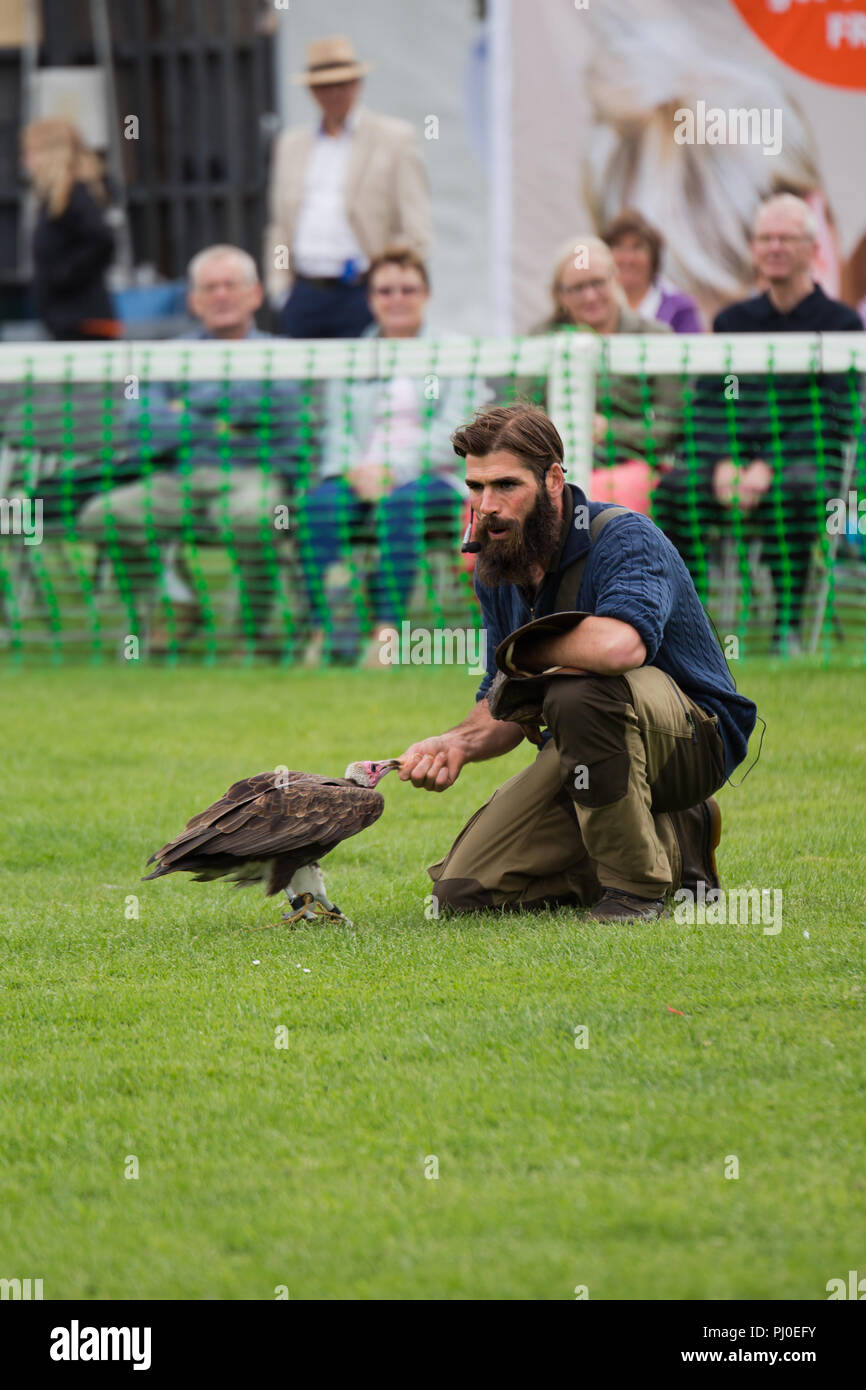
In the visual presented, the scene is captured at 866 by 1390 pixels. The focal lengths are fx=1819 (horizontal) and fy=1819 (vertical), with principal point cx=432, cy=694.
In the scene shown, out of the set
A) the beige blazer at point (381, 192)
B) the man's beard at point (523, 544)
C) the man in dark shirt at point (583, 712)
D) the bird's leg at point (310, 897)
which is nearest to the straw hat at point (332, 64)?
the beige blazer at point (381, 192)

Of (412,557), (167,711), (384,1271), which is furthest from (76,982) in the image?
(412,557)

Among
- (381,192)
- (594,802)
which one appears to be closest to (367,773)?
(594,802)

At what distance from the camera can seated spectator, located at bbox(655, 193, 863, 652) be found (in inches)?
372

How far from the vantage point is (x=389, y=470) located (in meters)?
→ 9.91

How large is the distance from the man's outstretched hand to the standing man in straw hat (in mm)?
6781

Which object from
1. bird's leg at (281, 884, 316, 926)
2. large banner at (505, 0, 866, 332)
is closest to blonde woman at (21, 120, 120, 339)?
large banner at (505, 0, 866, 332)

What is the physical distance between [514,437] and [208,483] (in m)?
5.93

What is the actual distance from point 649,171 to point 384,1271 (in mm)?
9707

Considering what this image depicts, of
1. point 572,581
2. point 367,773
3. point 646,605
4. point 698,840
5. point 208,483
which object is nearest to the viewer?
point 646,605

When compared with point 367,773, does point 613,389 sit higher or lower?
higher

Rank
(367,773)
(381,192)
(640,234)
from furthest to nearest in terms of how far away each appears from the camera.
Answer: (381,192) < (640,234) < (367,773)

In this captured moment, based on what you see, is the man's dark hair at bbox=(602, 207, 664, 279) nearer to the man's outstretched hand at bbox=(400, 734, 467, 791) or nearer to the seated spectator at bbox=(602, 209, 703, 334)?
the seated spectator at bbox=(602, 209, 703, 334)

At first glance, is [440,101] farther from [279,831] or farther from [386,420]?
[279,831]

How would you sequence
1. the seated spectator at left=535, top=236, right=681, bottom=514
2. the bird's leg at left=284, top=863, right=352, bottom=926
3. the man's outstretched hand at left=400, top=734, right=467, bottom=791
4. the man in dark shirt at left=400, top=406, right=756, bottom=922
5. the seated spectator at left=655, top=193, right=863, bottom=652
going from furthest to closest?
the seated spectator at left=535, top=236, right=681, bottom=514 < the seated spectator at left=655, top=193, right=863, bottom=652 < the bird's leg at left=284, top=863, right=352, bottom=926 < the man's outstretched hand at left=400, top=734, right=467, bottom=791 < the man in dark shirt at left=400, top=406, right=756, bottom=922
